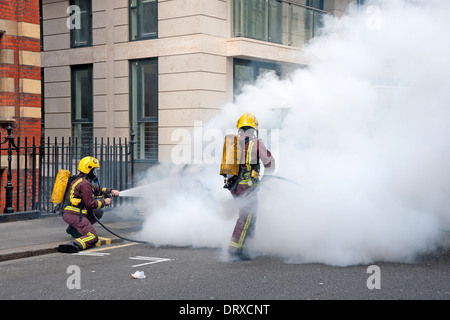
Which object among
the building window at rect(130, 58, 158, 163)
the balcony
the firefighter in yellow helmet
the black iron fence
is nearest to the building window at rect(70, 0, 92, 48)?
the building window at rect(130, 58, 158, 163)

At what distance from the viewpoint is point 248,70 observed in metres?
16.2

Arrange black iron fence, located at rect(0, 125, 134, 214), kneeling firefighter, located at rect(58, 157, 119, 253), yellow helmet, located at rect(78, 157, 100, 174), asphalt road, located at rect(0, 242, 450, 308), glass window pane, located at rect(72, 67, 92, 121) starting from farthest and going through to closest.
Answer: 1. glass window pane, located at rect(72, 67, 92, 121)
2. black iron fence, located at rect(0, 125, 134, 214)
3. yellow helmet, located at rect(78, 157, 100, 174)
4. kneeling firefighter, located at rect(58, 157, 119, 253)
5. asphalt road, located at rect(0, 242, 450, 308)

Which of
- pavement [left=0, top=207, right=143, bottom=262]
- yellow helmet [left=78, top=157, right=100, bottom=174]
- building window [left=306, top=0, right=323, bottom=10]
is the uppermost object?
building window [left=306, top=0, right=323, bottom=10]

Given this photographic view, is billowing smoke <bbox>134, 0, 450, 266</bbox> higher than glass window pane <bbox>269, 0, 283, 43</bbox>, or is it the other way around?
glass window pane <bbox>269, 0, 283, 43</bbox>

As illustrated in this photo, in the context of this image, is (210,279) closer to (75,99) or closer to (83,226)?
(83,226)

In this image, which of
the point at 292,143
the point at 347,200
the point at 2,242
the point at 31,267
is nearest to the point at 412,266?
the point at 347,200

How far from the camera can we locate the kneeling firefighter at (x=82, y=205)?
8680mm

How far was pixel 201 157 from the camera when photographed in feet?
36.4

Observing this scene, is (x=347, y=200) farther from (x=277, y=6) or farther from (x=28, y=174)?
(x=277, y=6)

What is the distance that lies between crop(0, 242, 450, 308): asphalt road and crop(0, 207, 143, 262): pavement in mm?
423

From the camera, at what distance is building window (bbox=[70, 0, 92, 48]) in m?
17.0

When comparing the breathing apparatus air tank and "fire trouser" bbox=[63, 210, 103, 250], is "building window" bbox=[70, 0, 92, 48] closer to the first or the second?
"fire trouser" bbox=[63, 210, 103, 250]

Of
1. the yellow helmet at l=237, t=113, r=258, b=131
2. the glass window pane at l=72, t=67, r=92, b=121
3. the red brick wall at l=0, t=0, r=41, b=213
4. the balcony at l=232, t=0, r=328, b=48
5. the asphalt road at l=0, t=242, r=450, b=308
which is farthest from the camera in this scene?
the glass window pane at l=72, t=67, r=92, b=121

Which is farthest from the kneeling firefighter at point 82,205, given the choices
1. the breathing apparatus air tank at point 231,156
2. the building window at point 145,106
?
the building window at point 145,106
